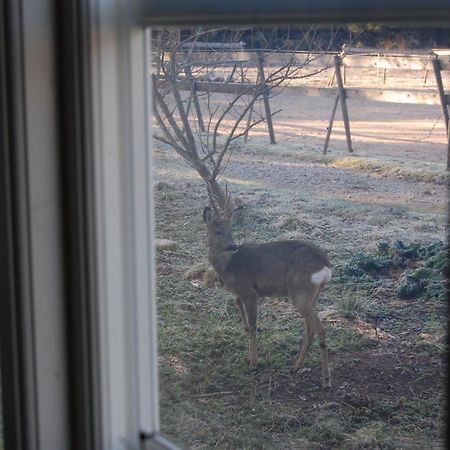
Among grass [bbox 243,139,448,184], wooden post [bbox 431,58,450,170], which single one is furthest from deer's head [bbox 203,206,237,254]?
wooden post [bbox 431,58,450,170]

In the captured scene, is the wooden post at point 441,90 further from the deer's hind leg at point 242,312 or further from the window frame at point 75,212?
the deer's hind leg at point 242,312

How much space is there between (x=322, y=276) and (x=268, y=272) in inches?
4.7

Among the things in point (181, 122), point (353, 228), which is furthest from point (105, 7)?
point (353, 228)

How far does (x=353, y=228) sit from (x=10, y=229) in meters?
0.51

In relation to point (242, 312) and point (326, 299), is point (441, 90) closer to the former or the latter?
point (326, 299)

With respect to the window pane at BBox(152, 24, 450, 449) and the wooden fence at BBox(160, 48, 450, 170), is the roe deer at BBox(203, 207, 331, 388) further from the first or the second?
the wooden fence at BBox(160, 48, 450, 170)

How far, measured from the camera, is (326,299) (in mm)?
1278

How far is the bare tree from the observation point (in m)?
1.29

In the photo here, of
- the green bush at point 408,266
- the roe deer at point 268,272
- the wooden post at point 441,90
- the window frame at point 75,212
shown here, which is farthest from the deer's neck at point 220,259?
the wooden post at point 441,90

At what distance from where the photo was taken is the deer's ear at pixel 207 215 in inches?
55.0

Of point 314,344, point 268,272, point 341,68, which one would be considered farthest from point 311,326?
point 341,68

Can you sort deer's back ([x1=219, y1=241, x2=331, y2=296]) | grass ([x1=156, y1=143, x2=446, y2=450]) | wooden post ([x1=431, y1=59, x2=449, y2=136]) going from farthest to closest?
deer's back ([x1=219, y1=241, x2=331, y2=296]), grass ([x1=156, y1=143, x2=446, y2=450]), wooden post ([x1=431, y1=59, x2=449, y2=136])

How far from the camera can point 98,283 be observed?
4.25 feet

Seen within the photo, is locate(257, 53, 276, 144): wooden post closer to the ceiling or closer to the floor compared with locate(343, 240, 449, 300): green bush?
closer to the ceiling
